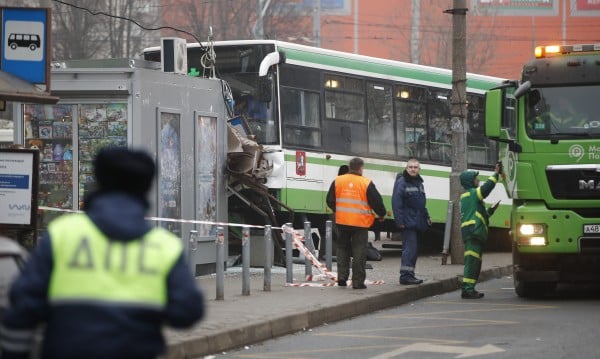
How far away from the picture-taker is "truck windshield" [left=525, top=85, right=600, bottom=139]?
53.2 ft

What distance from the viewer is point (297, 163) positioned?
22.5 metres

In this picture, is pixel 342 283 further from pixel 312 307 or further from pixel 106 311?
pixel 106 311

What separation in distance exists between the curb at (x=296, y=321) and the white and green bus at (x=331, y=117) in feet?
13.6

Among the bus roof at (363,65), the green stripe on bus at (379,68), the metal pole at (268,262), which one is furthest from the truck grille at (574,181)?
the green stripe on bus at (379,68)

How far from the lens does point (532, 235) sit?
16.0 meters

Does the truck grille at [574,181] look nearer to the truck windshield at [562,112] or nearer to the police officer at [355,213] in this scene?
the truck windshield at [562,112]

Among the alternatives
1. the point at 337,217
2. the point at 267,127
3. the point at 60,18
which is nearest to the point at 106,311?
the point at 337,217

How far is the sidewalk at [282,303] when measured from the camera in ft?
39.1

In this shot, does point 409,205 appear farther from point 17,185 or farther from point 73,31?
point 73,31

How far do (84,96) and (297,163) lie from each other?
590 cm

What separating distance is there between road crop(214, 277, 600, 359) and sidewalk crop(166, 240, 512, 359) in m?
0.15

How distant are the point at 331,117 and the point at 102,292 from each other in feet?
61.9

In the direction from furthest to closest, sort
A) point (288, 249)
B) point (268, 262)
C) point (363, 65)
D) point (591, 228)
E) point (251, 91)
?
1. point (363, 65)
2. point (251, 91)
3. point (288, 249)
4. point (268, 262)
5. point (591, 228)

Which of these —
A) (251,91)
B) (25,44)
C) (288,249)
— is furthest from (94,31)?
(25,44)
